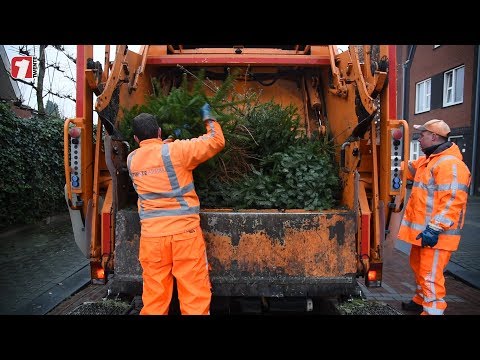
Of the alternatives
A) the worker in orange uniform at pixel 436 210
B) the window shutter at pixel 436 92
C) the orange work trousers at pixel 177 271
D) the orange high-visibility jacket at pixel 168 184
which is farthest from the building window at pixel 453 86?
the orange work trousers at pixel 177 271

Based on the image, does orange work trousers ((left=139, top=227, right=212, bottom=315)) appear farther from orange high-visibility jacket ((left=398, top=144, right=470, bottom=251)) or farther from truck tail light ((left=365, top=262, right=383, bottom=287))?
orange high-visibility jacket ((left=398, top=144, right=470, bottom=251))

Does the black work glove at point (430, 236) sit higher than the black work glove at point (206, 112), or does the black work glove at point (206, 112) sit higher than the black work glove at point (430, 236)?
the black work glove at point (206, 112)

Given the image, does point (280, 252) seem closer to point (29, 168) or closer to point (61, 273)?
point (61, 273)

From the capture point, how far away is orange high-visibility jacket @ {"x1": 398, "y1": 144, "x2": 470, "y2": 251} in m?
3.21

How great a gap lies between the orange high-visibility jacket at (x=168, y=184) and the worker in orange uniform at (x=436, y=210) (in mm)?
1857

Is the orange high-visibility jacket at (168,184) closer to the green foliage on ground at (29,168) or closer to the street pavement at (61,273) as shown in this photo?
the street pavement at (61,273)

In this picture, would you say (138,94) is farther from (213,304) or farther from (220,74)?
(213,304)

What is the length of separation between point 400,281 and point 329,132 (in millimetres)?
2187

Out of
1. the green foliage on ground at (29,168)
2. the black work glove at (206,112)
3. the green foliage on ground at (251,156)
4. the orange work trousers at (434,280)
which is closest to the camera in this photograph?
the black work glove at (206,112)

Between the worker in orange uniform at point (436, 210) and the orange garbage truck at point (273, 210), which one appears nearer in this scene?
the orange garbage truck at point (273, 210)

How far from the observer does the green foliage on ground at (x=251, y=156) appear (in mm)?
2965

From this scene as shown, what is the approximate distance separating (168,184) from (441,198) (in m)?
2.11
